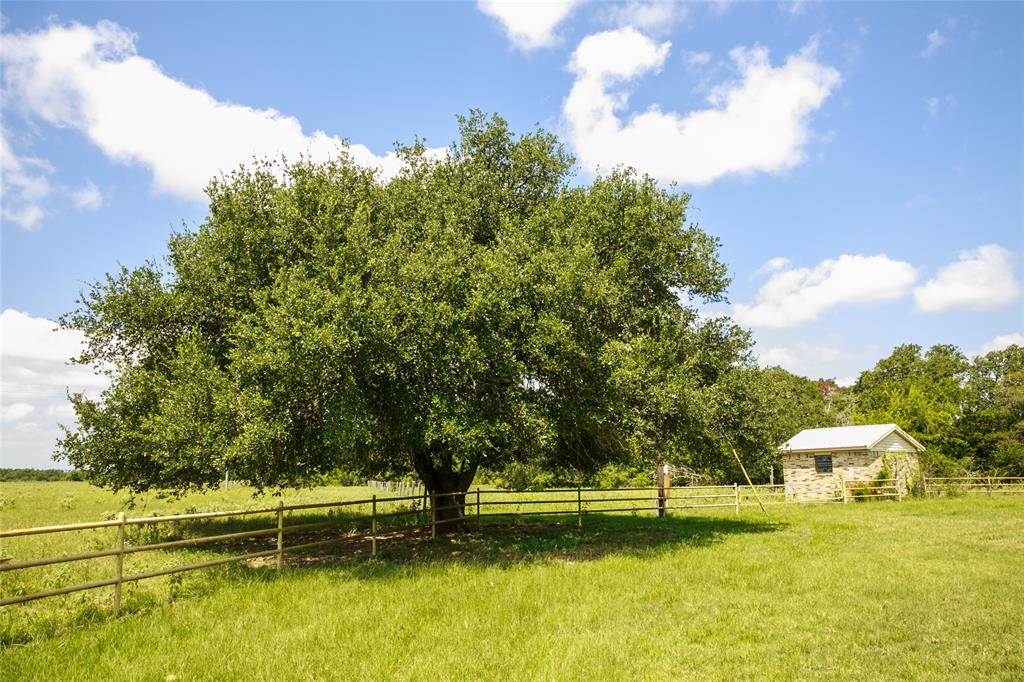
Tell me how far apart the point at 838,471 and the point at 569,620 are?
108 ft

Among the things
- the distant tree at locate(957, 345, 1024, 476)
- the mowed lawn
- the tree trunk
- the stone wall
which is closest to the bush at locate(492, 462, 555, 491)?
the stone wall

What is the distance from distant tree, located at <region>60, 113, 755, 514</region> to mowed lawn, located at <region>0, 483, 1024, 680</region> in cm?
296

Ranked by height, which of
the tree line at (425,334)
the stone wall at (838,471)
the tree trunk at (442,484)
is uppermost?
the tree line at (425,334)

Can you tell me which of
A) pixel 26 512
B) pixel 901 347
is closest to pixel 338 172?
pixel 26 512

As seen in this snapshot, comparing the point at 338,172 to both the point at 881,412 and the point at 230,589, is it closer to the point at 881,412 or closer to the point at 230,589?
the point at 230,589

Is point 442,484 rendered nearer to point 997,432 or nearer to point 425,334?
point 425,334

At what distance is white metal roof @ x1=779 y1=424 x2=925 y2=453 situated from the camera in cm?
3538

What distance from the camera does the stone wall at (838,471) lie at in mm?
35031

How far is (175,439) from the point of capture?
1325cm

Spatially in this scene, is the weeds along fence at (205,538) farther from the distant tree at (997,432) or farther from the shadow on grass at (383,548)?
the distant tree at (997,432)

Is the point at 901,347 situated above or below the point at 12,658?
above

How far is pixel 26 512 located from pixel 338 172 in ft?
74.5

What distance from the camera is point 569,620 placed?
30.1ft

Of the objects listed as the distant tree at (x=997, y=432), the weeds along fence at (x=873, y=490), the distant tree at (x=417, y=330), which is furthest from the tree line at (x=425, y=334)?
the distant tree at (x=997, y=432)
